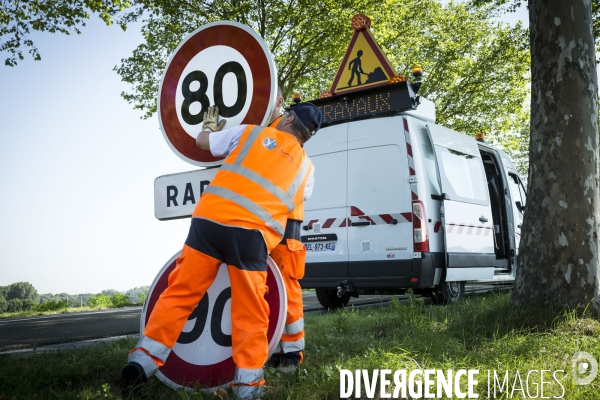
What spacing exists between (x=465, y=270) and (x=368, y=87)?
2.77 metres

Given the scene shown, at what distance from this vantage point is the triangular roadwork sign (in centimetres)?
780

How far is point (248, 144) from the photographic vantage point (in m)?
3.19

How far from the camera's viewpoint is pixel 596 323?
4898mm

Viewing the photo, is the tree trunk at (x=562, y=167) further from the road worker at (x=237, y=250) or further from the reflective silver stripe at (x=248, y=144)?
the reflective silver stripe at (x=248, y=144)

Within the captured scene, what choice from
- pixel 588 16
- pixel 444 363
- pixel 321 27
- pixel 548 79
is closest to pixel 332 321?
pixel 444 363

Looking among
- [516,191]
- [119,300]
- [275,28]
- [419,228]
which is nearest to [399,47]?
[275,28]

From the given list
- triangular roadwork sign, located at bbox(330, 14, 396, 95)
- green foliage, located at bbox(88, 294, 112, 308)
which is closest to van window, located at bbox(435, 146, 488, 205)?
triangular roadwork sign, located at bbox(330, 14, 396, 95)

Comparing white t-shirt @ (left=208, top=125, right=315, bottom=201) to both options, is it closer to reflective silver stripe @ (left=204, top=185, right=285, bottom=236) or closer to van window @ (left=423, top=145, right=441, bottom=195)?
reflective silver stripe @ (left=204, top=185, right=285, bottom=236)

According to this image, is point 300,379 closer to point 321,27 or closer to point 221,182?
point 221,182

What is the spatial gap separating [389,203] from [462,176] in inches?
61.0

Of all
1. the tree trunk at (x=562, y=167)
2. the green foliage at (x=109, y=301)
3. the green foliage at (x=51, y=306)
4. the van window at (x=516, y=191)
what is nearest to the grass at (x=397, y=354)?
the tree trunk at (x=562, y=167)

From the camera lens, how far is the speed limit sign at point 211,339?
3.16 metres

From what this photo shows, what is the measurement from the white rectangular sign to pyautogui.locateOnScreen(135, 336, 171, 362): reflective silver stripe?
720mm

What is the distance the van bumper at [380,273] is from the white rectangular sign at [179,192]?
4.22 meters
